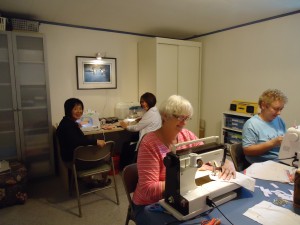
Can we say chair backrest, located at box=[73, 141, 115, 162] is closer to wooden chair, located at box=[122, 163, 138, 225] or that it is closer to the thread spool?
wooden chair, located at box=[122, 163, 138, 225]

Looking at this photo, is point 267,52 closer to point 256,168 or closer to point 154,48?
point 154,48

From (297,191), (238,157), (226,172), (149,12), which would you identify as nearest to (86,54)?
(149,12)

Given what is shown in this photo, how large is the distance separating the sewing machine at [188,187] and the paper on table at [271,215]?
0.13 metres


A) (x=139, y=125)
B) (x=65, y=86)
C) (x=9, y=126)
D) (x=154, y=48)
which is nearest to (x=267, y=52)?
(x=154, y=48)

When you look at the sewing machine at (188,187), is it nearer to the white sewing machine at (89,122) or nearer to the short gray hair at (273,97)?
the short gray hair at (273,97)

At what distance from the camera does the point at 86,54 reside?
11.8 ft

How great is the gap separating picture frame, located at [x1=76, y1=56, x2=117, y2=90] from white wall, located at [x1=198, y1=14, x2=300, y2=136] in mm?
1728

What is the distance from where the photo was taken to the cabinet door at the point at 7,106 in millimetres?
2723

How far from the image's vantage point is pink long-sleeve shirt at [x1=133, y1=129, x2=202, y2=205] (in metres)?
1.25

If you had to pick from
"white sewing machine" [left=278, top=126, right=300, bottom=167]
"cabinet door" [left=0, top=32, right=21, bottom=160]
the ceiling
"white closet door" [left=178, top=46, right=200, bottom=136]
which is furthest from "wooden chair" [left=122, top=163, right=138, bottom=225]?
"white closet door" [left=178, top=46, right=200, bottom=136]

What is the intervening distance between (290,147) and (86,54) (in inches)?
121

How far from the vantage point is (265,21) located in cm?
316

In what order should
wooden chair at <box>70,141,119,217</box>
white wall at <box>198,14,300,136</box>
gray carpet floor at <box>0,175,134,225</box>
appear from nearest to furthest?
gray carpet floor at <box>0,175,134,225</box> → wooden chair at <box>70,141,119,217</box> → white wall at <box>198,14,300,136</box>

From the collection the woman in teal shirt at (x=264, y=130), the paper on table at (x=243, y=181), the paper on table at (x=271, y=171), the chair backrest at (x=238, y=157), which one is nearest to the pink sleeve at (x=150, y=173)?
the paper on table at (x=243, y=181)
